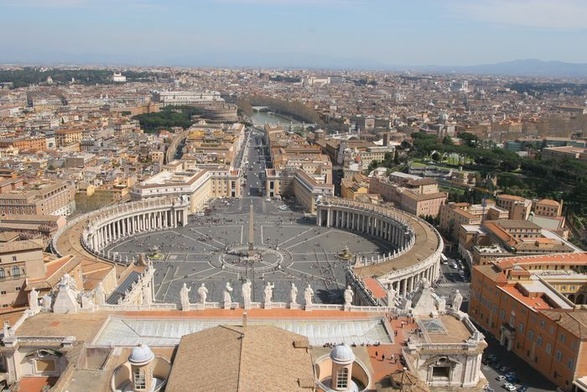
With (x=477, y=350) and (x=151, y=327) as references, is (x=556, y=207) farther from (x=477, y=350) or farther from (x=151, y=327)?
(x=151, y=327)

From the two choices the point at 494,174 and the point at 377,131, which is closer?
the point at 494,174

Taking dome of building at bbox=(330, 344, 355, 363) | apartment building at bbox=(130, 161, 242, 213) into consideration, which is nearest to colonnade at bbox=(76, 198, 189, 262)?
apartment building at bbox=(130, 161, 242, 213)

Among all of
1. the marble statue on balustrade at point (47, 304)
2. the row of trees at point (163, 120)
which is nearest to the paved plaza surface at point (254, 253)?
the marble statue on balustrade at point (47, 304)

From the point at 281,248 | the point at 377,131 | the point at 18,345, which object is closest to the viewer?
the point at 18,345

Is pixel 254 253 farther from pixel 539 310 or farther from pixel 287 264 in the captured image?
pixel 539 310

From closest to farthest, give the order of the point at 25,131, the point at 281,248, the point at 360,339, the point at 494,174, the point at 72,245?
1. the point at 360,339
2. the point at 72,245
3. the point at 281,248
4. the point at 494,174
5. the point at 25,131

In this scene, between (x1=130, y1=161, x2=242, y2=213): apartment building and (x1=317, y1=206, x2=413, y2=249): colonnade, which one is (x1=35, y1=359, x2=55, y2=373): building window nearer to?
(x1=317, y1=206, x2=413, y2=249): colonnade

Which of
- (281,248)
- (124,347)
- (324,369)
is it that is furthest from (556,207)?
(124,347)
